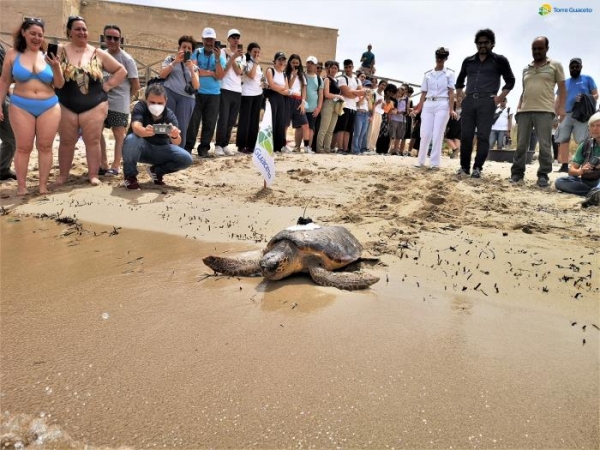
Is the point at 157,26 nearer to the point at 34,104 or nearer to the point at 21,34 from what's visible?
the point at 21,34

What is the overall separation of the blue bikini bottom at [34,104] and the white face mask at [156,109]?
38.5 inches

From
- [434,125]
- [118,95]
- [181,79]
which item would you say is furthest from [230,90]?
[434,125]

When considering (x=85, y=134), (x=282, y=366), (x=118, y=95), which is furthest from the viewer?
(x=118, y=95)

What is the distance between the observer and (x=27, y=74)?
13.6 ft

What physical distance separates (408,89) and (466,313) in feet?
29.4

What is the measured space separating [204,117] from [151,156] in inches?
73.0

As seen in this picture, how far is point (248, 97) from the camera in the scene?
6980mm

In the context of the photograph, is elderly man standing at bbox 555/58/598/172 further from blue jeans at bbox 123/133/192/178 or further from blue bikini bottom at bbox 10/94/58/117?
blue bikini bottom at bbox 10/94/58/117

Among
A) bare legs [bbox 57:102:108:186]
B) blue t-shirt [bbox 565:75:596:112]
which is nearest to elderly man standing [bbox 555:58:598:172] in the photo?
blue t-shirt [bbox 565:75:596:112]

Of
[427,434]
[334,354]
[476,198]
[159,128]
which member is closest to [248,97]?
[159,128]

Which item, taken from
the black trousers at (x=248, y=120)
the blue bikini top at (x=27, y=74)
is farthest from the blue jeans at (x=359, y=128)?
the blue bikini top at (x=27, y=74)

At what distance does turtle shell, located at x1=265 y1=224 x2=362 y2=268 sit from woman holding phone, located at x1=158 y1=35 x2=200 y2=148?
3.73 meters

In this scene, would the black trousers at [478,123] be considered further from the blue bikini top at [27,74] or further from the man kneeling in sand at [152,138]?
the blue bikini top at [27,74]

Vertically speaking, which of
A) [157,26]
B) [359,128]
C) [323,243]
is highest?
[157,26]
